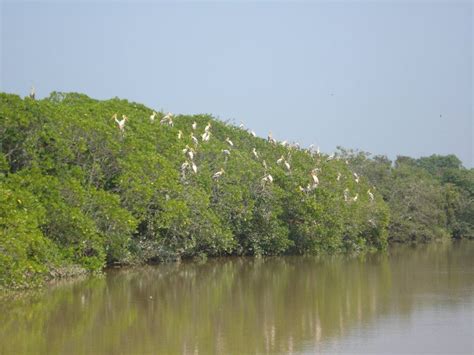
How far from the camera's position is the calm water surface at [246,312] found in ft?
36.3

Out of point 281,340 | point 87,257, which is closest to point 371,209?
point 87,257

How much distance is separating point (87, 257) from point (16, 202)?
330 centimetres

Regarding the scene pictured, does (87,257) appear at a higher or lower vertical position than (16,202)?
lower

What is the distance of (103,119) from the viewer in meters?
20.8

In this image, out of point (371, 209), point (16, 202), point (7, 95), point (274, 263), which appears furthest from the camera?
point (371, 209)

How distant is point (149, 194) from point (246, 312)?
612 centimetres

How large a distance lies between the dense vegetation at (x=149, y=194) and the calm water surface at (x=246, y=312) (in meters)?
0.89

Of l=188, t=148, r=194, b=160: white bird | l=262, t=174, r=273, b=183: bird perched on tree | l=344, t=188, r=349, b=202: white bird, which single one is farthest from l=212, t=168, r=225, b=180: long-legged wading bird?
l=344, t=188, r=349, b=202: white bird

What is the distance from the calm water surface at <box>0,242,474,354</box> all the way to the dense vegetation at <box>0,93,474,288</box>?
888 millimetres

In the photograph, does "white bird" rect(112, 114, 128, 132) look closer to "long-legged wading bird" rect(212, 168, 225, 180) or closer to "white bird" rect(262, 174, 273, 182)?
"long-legged wading bird" rect(212, 168, 225, 180)

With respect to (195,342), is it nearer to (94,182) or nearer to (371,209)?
(94,182)

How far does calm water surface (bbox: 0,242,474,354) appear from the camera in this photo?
36.3 ft

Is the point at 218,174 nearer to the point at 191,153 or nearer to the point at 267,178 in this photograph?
the point at 191,153

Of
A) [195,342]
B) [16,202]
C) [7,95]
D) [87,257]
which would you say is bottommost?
[195,342]
